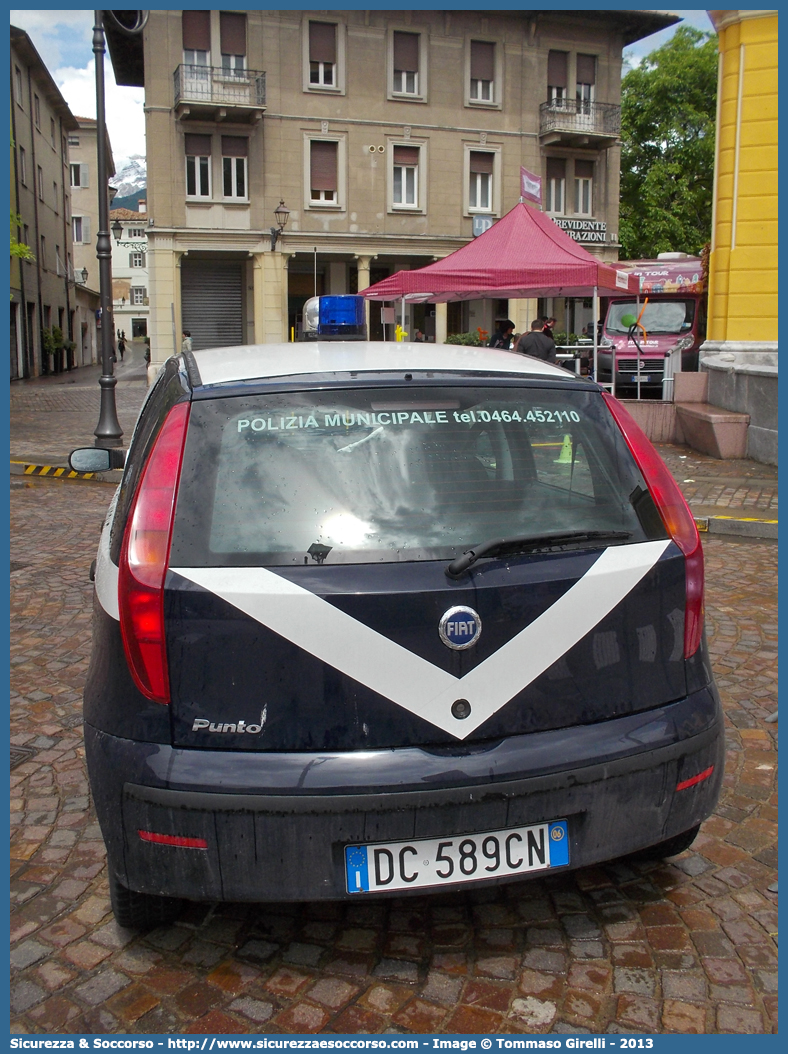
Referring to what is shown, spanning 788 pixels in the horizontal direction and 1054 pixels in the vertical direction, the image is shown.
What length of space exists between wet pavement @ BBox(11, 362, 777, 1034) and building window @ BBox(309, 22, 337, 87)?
35.3 metres

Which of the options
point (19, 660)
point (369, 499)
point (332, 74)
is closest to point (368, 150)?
point (332, 74)

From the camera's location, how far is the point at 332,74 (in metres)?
35.2

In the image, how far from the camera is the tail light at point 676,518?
2.83 meters

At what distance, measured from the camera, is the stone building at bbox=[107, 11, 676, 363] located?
111 ft

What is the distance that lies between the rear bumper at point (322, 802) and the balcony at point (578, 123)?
1495 inches

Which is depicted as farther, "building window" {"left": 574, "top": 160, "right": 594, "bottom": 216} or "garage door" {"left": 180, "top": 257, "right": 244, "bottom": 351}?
"building window" {"left": 574, "top": 160, "right": 594, "bottom": 216}

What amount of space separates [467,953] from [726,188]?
14041mm

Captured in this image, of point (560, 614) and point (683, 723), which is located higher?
point (560, 614)

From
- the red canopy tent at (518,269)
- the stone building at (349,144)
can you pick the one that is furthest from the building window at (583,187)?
the red canopy tent at (518,269)

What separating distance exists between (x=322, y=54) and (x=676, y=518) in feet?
119

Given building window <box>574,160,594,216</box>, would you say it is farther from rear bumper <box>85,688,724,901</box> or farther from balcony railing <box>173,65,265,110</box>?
rear bumper <box>85,688,724,901</box>

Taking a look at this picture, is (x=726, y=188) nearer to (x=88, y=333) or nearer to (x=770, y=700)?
(x=770, y=700)

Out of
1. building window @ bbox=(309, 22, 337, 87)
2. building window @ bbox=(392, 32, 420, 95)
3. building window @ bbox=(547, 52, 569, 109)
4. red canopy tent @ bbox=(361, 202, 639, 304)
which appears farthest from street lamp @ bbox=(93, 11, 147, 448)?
building window @ bbox=(547, 52, 569, 109)

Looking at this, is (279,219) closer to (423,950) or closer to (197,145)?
(197,145)
